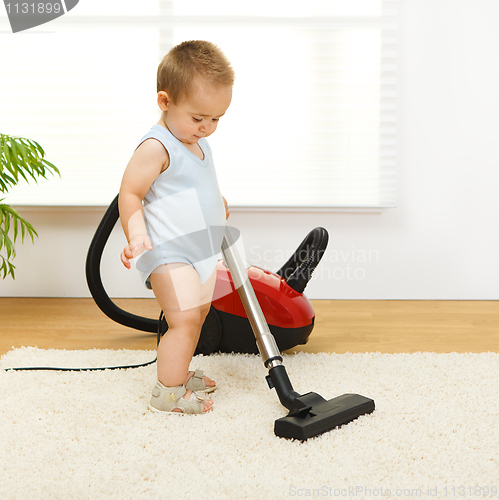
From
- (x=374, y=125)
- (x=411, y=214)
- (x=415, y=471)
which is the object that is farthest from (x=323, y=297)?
(x=415, y=471)

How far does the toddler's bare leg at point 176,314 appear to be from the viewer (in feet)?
3.71

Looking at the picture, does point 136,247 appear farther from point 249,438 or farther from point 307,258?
point 307,258

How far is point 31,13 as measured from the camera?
2.24 m

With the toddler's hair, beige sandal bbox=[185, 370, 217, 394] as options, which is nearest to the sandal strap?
beige sandal bbox=[185, 370, 217, 394]

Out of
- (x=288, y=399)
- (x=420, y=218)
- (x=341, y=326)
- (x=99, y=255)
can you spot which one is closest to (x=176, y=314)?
(x=288, y=399)

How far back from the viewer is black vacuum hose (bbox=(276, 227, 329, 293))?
57.1 inches

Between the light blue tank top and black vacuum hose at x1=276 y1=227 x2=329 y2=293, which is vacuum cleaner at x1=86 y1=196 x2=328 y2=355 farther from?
the light blue tank top

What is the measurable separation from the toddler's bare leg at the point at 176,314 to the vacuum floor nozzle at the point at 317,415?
9.4 inches

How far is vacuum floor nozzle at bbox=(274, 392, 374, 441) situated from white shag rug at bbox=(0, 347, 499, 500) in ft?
0.05

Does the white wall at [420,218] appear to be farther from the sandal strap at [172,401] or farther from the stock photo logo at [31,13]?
the sandal strap at [172,401]

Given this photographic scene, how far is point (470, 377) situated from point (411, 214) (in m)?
1.04

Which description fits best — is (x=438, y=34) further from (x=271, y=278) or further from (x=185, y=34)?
(x=271, y=278)

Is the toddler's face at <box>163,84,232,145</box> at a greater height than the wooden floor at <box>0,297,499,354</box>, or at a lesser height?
greater

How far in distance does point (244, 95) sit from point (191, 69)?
3.88 feet
